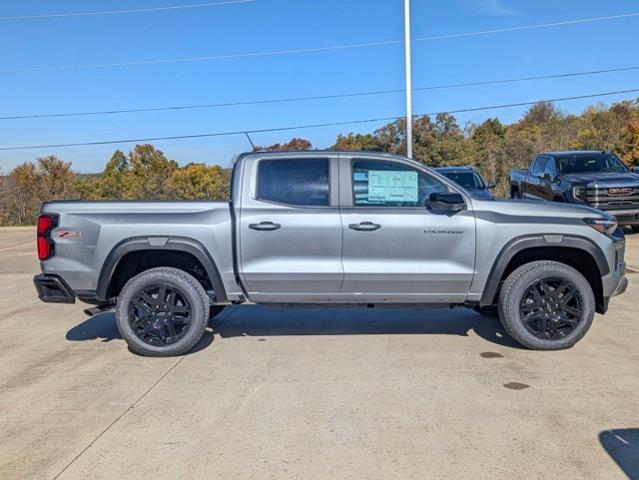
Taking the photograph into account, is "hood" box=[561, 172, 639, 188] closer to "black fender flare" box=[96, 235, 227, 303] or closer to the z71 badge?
"black fender flare" box=[96, 235, 227, 303]

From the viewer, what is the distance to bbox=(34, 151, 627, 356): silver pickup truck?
5.70 meters

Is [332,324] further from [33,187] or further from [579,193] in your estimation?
[33,187]

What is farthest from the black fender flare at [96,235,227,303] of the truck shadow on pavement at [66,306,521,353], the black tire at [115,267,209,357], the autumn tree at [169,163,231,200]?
the autumn tree at [169,163,231,200]

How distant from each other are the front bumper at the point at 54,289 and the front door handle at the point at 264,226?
71.8 inches

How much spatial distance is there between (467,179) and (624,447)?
11242 mm

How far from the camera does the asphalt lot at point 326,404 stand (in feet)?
11.9

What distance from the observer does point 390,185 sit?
19.2ft

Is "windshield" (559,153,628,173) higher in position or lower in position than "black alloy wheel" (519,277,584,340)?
higher

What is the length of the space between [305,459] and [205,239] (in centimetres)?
261

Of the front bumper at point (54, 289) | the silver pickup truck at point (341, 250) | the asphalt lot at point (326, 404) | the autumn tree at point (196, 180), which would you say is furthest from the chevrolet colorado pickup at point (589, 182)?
the autumn tree at point (196, 180)

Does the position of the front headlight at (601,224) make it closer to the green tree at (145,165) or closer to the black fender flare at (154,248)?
the black fender flare at (154,248)

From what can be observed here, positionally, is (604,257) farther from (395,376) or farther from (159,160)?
(159,160)

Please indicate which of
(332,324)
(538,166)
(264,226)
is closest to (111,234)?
(264,226)

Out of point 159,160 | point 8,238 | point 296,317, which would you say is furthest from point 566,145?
point 296,317
